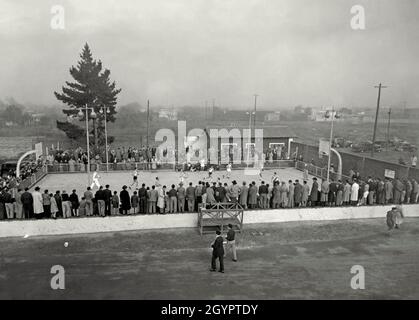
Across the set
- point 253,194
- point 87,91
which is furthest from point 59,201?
point 87,91

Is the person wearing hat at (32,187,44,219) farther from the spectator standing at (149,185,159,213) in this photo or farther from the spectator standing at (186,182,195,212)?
the spectator standing at (186,182,195,212)

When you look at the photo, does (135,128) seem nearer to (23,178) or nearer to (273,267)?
(23,178)

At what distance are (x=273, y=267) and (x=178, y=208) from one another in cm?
625

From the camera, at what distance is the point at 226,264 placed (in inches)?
522

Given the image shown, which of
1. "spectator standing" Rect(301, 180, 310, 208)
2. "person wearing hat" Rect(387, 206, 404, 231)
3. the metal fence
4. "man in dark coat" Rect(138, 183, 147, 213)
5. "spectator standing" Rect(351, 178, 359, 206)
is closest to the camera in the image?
"person wearing hat" Rect(387, 206, 404, 231)

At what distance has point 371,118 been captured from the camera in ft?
451

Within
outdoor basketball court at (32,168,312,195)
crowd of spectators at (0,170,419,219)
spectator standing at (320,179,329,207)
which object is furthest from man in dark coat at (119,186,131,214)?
spectator standing at (320,179,329,207)

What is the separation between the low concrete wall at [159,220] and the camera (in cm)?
1591

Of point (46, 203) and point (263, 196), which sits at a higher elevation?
point (46, 203)

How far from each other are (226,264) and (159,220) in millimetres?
4732

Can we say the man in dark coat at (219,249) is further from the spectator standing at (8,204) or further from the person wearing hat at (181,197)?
the spectator standing at (8,204)

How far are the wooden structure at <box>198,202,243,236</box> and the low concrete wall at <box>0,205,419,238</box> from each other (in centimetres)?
83

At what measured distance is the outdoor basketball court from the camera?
24.6m

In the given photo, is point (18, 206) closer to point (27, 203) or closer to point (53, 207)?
point (27, 203)
